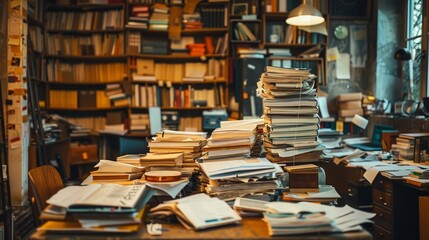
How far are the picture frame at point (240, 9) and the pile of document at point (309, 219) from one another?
3.96 meters

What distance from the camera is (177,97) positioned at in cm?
530

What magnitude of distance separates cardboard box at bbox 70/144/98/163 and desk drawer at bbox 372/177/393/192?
11.5ft

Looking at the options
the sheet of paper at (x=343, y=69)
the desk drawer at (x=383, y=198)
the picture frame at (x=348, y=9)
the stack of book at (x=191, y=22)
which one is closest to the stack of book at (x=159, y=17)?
the stack of book at (x=191, y=22)

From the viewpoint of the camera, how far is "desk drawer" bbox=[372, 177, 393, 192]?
2.86 m

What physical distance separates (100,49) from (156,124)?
1237mm

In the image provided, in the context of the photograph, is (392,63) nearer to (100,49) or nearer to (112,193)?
(100,49)

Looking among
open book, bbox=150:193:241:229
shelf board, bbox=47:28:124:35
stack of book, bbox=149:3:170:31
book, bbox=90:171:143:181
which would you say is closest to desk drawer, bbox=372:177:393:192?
open book, bbox=150:193:241:229

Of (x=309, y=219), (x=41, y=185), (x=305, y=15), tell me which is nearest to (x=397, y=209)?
(x=309, y=219)

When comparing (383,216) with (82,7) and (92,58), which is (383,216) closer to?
(92,58)

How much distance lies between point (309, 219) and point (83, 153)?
4.32 meters

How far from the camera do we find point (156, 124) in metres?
5.18

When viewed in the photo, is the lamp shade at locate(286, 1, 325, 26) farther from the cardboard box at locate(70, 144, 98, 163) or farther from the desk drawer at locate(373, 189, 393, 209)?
the cardboard box at locate(70, 144, 98, 163)

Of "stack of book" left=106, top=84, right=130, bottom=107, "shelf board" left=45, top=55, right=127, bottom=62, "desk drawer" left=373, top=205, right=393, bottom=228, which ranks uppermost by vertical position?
"shelf board" left=45, top=55, right=127, bottom=62

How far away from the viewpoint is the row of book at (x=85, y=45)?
5332 millimetres
